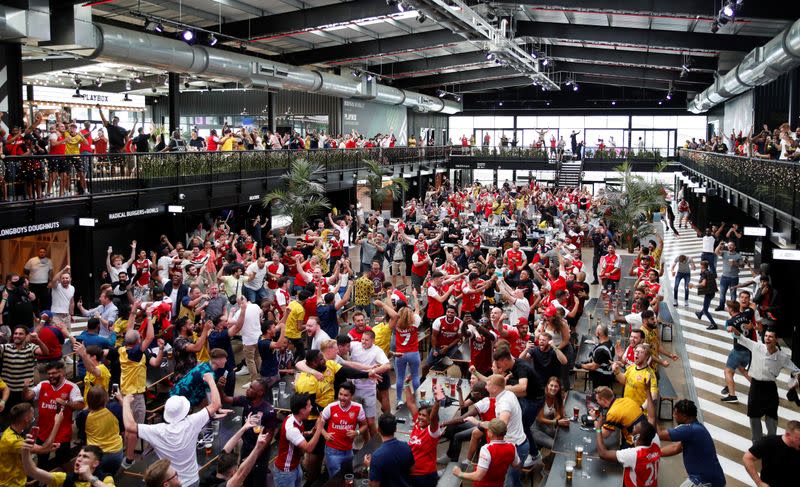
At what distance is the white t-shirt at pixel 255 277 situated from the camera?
42.7 feet

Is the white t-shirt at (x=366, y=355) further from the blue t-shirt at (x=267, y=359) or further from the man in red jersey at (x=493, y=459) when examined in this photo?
the man in red jersey at (x=493, y=459)

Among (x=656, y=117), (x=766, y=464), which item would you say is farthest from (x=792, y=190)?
(x=656, y=117)

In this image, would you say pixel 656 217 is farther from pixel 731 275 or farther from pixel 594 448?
pixel 594 448

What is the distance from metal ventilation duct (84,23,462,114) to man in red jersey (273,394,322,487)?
13382mm

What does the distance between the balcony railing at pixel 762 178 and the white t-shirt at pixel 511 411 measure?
733 centimetres

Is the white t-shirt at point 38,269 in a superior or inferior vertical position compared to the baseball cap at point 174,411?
superior

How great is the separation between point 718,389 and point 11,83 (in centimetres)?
1591

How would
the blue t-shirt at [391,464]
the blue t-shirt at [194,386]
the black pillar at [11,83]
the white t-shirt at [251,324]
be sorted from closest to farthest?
the blue t-shirt at [391,464] → the blue t-shirt at [194,386] → the white t-shirt at [251,324] → the black pillar at [11,83]

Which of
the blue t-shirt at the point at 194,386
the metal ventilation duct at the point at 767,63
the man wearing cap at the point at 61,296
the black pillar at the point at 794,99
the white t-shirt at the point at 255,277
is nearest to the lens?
the blue t-shirt at the point at 194,386

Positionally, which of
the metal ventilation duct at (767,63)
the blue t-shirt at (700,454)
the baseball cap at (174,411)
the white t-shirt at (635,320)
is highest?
the metal ventilation duct at (767,63)

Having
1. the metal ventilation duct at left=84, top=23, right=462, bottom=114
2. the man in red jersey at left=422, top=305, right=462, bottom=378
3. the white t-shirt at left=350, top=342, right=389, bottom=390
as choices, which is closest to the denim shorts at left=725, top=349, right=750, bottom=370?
the man in red jersey at left=422, top=305, right=462, bottom=378

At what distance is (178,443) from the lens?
20.1ft

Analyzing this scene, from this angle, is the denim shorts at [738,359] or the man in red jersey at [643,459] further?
the denim shorts at [738,359]

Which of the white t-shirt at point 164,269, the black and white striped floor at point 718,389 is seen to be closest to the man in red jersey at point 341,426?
the black and white striped floor at point 718,389
